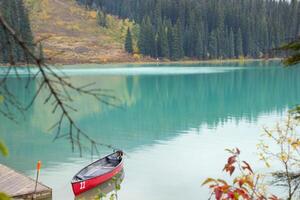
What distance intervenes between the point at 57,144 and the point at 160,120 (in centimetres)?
1284

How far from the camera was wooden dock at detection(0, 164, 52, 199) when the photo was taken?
592 inches

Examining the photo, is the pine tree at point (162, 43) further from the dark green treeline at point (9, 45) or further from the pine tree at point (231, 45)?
the dark green treeline at point (9, 45)

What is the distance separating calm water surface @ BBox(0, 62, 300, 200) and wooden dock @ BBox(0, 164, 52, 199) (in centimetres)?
209

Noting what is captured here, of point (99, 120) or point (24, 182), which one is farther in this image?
point (99, 120)

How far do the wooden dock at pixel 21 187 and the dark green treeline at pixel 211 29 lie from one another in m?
120

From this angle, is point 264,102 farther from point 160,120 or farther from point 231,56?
point 231,56

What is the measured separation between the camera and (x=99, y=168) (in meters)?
21.3

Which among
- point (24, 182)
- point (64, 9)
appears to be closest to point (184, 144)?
point (24, 182)

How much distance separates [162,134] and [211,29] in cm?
12308

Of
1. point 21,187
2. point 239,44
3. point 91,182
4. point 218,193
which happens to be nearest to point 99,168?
point 91,182

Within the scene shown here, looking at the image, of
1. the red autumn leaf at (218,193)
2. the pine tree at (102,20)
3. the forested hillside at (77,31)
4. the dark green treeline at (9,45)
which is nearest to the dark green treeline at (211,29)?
the forested hillside at (77,31)

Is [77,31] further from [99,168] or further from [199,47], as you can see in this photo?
[99,168]

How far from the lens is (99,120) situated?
40.5 m

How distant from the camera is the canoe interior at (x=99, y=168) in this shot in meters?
19.5
